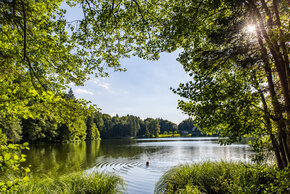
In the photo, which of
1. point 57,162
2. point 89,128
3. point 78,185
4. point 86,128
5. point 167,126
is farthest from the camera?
point 167,126

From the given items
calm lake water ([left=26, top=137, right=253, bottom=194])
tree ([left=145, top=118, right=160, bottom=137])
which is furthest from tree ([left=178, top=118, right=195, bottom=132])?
calm lake water ([left=26, top=137, right=253, bottom=194])

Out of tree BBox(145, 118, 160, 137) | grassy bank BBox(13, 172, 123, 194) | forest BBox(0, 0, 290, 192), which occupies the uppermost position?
forest BBox(0, 0, 290, 192)

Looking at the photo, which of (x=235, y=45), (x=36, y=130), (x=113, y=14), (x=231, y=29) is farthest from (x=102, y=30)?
(x=36, y=130)

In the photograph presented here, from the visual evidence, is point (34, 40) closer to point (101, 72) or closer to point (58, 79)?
point (58, 79)

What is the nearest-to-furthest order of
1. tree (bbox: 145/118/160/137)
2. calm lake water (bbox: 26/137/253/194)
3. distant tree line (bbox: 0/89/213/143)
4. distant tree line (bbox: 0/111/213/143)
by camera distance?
calm lake water (bbox: 26/137/253/194) → distant tree line (bbox: 0/89/213/143) → distant tree line (bbox: 0/111/213/143) → tree (bbox: 145/118/160/137)

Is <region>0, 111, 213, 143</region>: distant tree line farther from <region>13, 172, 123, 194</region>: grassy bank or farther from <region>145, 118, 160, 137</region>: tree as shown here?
<region>13, 172, 123, 194</region>: grassy bank

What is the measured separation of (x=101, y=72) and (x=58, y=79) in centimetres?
173

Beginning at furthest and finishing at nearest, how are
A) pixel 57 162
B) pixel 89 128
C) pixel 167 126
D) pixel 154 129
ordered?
pixel 167 126
pixel 154 129
pixel 89 128
pixel 57 162

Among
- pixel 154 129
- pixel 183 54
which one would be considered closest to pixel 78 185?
pixel 183 54

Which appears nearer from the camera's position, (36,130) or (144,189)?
(144,189)

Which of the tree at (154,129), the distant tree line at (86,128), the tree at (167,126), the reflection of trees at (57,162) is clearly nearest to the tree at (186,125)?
the distant tree line at (86,128)

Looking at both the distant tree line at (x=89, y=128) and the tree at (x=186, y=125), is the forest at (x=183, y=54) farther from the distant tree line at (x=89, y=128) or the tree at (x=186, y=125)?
the tree at (x=186, y=125)

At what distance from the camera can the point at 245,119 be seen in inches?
161

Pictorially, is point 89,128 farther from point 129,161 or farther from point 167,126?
point 167,126
